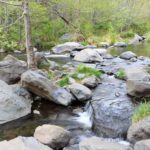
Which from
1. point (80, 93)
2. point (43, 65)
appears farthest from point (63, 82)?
point (43, 65)

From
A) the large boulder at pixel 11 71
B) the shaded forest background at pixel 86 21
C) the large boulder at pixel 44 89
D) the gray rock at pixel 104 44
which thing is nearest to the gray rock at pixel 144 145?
the large boulder at pixel 44 89

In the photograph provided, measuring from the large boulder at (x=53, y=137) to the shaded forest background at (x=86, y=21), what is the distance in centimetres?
1212

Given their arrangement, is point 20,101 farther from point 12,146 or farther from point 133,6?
point 133,6

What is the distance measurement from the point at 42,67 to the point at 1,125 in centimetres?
716

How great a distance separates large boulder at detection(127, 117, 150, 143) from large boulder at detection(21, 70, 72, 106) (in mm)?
3257

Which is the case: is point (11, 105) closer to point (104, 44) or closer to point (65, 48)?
point (65, 48)

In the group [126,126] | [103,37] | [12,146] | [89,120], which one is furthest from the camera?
[103,37]

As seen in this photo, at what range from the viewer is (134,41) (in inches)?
1476

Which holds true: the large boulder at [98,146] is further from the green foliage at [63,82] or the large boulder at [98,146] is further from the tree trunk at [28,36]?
the tree trunk at [28,36]

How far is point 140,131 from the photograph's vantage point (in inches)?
285

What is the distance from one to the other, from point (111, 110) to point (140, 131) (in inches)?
105

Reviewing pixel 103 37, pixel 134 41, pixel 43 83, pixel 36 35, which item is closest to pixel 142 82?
pixel 43 83

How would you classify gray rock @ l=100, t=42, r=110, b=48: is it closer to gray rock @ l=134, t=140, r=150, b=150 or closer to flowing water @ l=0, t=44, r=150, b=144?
flowing water @ l=0, t=44, r=150, b=144

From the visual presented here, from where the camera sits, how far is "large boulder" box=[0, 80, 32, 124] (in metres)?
9.18
